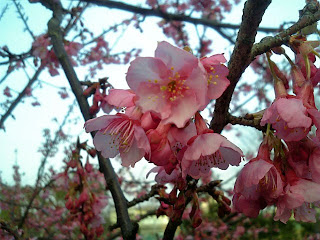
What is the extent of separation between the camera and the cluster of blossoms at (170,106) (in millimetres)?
671

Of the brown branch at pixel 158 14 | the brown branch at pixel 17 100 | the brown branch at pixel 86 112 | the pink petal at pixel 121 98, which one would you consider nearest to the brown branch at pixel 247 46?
the pink petal at pixel 121 98

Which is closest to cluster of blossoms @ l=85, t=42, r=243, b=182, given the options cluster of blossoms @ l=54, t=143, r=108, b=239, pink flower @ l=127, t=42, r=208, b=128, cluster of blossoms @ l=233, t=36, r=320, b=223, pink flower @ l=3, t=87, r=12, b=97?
pink flower @ l=127, t=42, r=208, b=128

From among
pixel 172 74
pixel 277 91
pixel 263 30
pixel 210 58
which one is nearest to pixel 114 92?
pixel 172 74

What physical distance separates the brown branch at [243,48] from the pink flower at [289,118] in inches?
4.9

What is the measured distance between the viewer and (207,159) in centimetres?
84

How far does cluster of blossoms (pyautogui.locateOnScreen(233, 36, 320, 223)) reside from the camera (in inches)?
27.3

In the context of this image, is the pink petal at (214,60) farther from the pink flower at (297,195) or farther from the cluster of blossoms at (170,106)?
the pink flower at (297,195)

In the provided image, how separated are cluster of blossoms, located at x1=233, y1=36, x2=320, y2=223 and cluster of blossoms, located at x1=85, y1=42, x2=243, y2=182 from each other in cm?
12

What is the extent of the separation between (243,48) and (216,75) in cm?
10

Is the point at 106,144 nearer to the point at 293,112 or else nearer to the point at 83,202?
the point at 293,112

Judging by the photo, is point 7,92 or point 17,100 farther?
point 7,92

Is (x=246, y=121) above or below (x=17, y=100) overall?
below

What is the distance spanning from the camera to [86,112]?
5.30ft

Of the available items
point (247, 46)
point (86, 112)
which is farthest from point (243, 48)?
point (86, 112)
